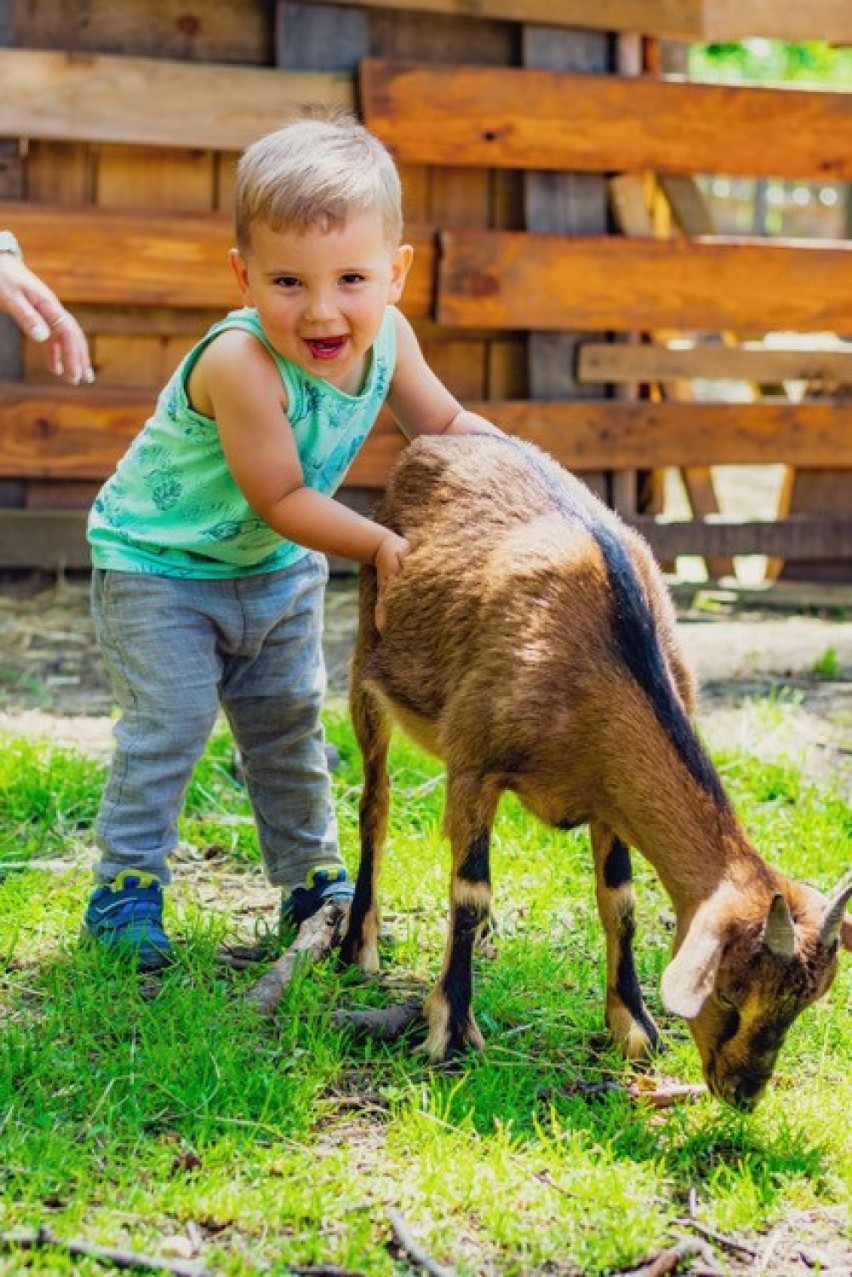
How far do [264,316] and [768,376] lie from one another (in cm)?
530

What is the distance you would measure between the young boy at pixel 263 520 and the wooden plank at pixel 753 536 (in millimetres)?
4230

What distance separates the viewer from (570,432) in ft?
27.7

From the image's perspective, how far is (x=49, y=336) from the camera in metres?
4.18

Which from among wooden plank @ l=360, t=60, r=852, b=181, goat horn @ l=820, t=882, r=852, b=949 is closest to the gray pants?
goat horn @ l=820, t=882, r=852, b=949

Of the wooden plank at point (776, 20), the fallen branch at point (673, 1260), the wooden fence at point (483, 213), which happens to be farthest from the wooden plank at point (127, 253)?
the fallen branch at point (673, 1260)

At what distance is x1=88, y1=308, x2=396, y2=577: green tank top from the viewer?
4.24m

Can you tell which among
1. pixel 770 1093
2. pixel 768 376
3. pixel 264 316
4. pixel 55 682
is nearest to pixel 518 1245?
pixel 770 1093

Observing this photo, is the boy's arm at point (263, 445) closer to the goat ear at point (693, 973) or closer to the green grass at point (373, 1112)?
the green grass at point (373, 1112)

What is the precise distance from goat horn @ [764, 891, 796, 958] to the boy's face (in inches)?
61.0

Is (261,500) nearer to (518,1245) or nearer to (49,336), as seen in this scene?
(49,336)

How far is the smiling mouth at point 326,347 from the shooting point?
4027mm

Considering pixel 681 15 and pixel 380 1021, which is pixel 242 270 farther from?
pixel 681 15

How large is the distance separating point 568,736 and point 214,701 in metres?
1.05

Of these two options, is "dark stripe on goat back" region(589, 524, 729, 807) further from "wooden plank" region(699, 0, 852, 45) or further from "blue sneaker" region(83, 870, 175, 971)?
"wooden plank" region(699, 0, 852, 45)
